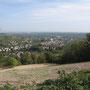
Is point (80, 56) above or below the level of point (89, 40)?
below

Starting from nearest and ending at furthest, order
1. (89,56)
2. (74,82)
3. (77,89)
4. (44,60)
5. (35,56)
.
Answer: (77,89), (74,82), (89,56), (44,60), (35,56)

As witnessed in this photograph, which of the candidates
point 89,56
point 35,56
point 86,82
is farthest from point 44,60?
point 86,82

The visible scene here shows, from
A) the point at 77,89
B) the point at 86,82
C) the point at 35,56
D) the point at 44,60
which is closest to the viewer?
the point at 77,89

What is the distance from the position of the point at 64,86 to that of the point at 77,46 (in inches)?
755

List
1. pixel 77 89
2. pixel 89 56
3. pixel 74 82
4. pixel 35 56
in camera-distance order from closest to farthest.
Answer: pixel 77 89 → pixel 74 82 → pixel 89 56 → pixel 35 56

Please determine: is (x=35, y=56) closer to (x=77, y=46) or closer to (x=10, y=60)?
(x=10, y=60)

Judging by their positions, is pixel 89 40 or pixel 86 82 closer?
pixel 86 82

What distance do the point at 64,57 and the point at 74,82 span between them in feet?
63.9

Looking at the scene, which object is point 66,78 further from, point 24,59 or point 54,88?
point 24,59

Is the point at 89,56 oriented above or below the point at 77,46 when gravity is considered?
A: below

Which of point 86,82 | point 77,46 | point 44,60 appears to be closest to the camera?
point 86,82

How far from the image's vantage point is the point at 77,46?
78.7 ft

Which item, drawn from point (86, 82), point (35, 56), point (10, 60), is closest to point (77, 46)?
point (35, 56)

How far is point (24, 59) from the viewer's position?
28.9m
